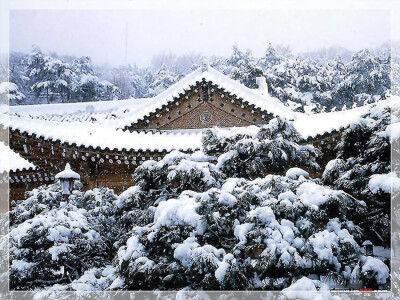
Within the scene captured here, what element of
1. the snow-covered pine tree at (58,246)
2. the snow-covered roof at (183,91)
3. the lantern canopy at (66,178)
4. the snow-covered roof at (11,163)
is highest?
the snow-covered roof at (183,91)

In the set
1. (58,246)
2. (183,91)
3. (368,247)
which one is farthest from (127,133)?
(368,247)

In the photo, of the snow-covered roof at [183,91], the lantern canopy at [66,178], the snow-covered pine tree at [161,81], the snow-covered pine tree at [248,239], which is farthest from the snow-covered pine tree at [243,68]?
the snow-covered pine tree at [248,239]

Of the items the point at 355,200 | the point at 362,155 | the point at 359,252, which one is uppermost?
the point at 362,155

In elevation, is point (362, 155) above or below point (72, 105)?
below

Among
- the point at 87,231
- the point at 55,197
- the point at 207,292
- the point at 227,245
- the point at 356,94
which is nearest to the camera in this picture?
the point at 207,292

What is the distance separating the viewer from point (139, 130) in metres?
10.1

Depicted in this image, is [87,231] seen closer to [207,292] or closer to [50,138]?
[207,292]

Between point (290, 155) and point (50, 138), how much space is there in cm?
462

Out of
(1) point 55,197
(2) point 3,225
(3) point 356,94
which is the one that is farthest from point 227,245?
(3) point 356,94

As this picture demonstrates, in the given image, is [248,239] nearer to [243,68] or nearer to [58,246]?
[58,246]

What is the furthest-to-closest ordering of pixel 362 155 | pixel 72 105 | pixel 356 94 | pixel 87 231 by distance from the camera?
pixel 356 94, pixel 72 105, pixel 87 231, pixel 362 155

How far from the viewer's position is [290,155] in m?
Result: 5.45

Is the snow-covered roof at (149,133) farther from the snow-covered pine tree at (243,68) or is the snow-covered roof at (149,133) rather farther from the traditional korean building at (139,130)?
the snow-covered pine tree at (243,68)

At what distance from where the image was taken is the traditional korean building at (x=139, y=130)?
8422 millimetres
